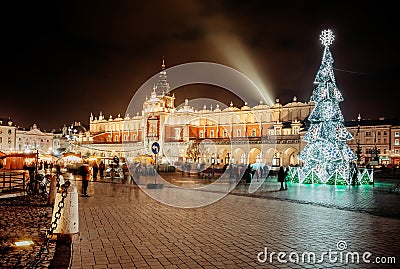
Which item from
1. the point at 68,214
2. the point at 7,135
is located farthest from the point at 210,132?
the point at 68,214

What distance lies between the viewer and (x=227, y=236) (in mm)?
7348

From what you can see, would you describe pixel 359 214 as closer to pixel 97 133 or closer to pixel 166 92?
pixel 166 92

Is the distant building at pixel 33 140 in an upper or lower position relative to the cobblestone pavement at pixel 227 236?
upper

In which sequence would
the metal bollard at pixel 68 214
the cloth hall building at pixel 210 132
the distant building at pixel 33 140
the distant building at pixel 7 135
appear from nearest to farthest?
the metal bollard at pixel 68 214 < the cloth hall building at pixel 210 132 < the distant building at pixel 7 135 < the distant building at pixel 33 140

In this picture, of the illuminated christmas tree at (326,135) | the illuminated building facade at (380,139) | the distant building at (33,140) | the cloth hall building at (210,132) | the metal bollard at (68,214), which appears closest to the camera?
the metal bollard at (68,214)

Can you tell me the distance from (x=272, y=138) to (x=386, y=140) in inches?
800

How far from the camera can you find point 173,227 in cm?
826

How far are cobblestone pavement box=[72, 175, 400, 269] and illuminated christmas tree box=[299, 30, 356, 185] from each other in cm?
1229

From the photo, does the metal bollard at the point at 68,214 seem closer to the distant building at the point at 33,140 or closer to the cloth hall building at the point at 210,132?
the cloth hall building at the point at 210,132

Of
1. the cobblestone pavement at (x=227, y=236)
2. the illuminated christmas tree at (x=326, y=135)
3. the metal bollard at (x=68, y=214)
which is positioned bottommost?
the cobblestone pavement at (x=227, y=236)

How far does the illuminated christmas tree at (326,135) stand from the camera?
23.9 metres

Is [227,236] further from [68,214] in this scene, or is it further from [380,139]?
[380,139]

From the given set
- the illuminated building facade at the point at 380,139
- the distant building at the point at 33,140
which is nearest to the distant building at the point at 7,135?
the distant building at the point at 33,140

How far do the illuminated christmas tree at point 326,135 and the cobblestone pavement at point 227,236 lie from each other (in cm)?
1229
